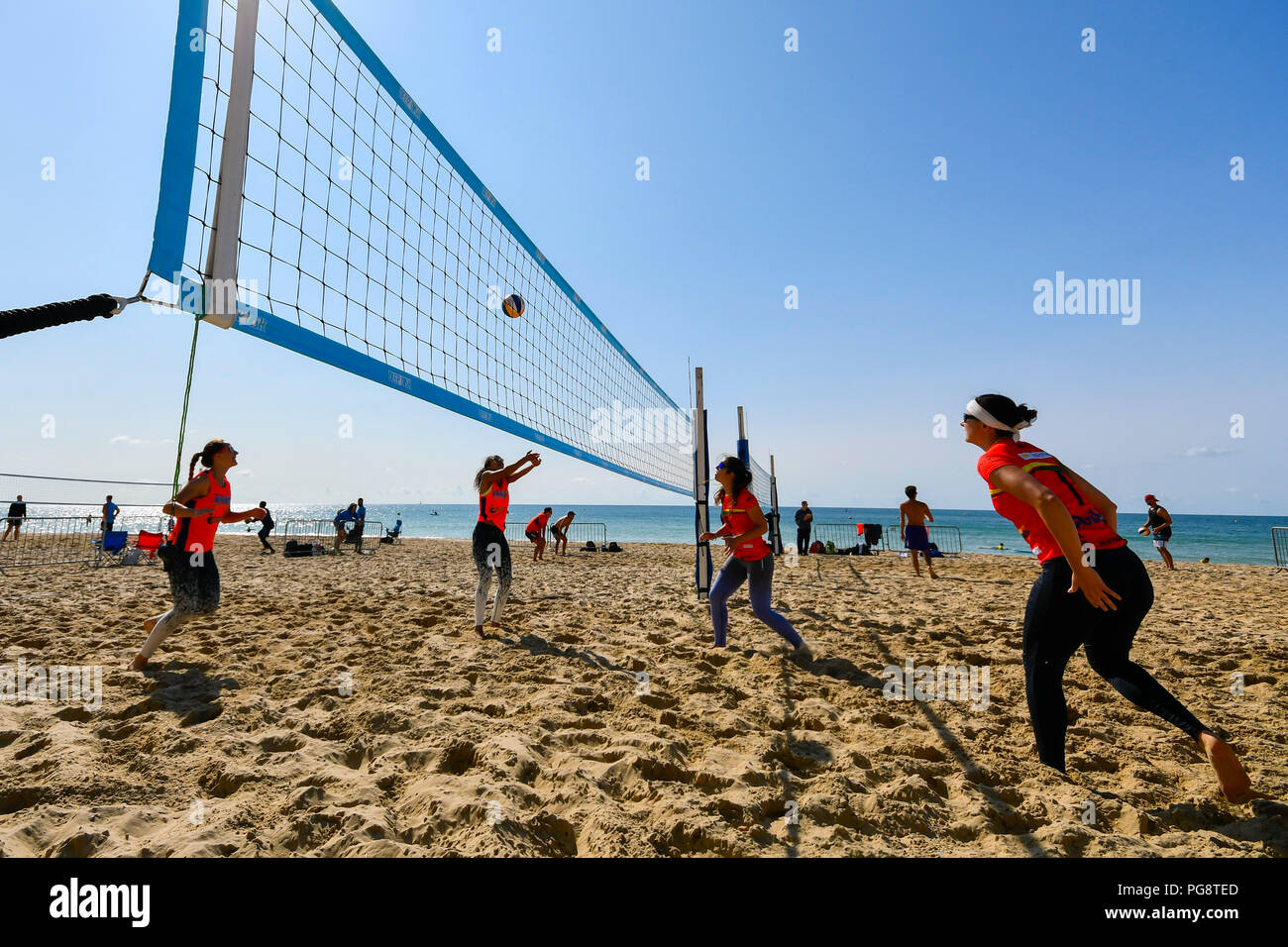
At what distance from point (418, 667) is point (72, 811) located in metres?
1.78

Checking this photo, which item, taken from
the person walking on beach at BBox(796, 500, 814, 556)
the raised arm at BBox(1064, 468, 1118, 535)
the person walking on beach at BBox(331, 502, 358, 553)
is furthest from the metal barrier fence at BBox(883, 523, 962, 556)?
the person walking on beach at BBox(331, 502, 358, 553)

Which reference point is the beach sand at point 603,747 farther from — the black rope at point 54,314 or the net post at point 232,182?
the net post at point 232,182

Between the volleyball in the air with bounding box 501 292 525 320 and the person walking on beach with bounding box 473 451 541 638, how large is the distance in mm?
1462

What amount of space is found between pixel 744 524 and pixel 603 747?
6.41ft

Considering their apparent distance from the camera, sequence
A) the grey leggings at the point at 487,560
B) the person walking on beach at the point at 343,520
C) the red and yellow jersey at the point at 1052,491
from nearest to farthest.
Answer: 1. the red and yellow jersey at the point at 1052,491
2. the grey leggings at the point at 487,560
3. the person walking on beach at the point at 343,520

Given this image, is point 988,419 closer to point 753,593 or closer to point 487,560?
point 753,593

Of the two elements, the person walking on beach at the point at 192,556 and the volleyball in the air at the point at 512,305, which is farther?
the volleyball in the air at the point at 512,305

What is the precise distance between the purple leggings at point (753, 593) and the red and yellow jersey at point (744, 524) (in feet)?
0.16

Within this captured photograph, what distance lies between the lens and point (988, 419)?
210 centimetres

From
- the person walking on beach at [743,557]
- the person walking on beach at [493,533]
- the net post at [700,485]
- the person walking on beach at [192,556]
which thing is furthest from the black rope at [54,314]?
the net post at [700,485]

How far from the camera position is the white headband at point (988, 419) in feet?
6.85

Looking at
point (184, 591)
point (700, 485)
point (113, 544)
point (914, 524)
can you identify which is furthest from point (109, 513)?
point (914, 524)

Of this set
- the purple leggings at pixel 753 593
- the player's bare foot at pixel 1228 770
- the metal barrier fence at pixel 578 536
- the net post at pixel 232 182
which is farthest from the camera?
the metal barrier fence at pixel 578 536
